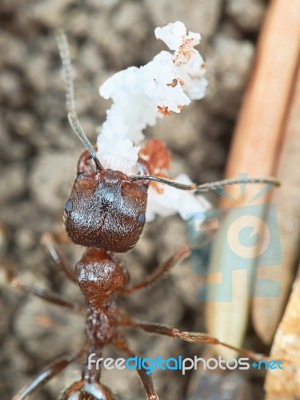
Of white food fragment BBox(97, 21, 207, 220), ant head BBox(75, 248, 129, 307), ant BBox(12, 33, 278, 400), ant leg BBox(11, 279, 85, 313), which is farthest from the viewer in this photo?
ant leg BBox(11, 279, 85, 313)

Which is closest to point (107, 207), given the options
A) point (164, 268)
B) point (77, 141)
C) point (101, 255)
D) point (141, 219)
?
point (141, 219)

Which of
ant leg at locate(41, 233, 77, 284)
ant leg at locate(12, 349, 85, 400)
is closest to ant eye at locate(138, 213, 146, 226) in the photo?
ant leg at locate(41, 233, 77, 284)

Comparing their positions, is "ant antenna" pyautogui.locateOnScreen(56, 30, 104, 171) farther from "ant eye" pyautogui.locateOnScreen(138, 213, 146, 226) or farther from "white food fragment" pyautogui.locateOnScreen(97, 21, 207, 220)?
"ant eye" pyautogui.locateOnScreen(138, 213, 146, 226)

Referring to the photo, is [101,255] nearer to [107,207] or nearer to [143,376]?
[107,207]

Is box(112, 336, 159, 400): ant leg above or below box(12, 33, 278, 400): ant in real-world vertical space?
below

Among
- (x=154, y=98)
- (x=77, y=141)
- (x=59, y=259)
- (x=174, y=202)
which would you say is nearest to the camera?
(x=154, y=98)

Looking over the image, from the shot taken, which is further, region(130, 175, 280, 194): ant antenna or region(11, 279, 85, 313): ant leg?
region(11, 279, 85, 313): ant leg
